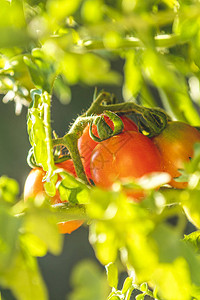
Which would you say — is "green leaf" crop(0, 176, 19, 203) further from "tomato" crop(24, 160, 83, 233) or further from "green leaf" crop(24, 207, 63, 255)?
"green leaf" crop(24, 207, 63, 255)

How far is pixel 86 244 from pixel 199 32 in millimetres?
840

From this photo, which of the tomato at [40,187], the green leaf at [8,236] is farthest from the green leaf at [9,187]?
the green leaf at [8,236]

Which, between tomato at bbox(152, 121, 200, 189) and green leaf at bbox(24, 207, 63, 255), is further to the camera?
tomato at bbox(152, 121, 200, 189)

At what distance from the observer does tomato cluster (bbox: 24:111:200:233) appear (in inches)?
10.8

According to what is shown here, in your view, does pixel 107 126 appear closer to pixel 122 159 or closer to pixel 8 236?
pixel 122 159

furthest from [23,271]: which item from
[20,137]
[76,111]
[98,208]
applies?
[20,137]

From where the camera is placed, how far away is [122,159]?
0.28 m

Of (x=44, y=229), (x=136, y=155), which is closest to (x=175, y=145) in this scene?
(x=136, y=155)

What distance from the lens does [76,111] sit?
3.08ft

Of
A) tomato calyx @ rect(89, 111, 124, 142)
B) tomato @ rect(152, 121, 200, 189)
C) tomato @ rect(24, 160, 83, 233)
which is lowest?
tomato @ rect(24, 160, 83, 233)

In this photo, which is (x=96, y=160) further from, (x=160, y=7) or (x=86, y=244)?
(x=86, y=244)

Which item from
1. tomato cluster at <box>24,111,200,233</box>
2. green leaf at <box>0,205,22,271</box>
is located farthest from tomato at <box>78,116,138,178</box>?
green leaf at <box>0,205,22,271</box>

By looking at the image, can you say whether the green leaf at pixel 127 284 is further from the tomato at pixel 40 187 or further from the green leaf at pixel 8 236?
the green leaf at pixel 8 236

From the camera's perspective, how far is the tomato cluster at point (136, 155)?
0.27m
